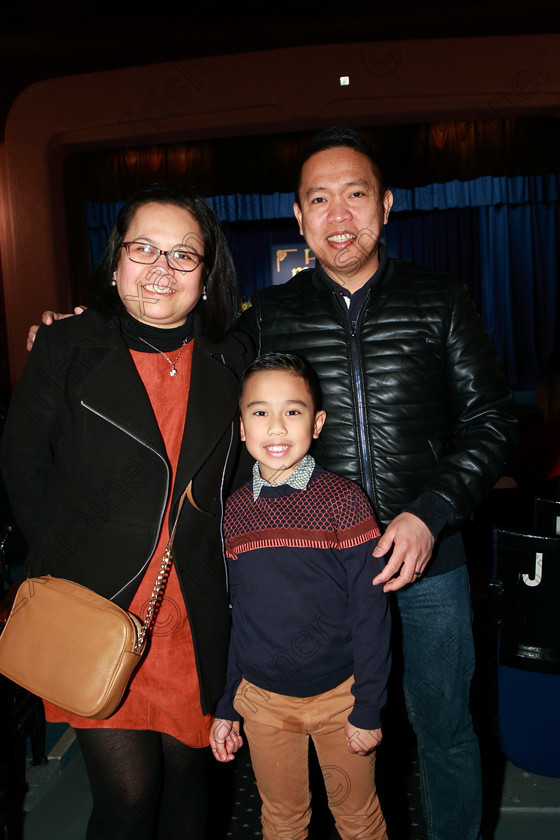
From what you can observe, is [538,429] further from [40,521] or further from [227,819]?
[40,521]

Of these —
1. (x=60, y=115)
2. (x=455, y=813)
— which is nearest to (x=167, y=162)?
(x=60, y=115)

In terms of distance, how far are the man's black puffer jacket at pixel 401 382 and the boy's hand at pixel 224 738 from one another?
21.3 inches

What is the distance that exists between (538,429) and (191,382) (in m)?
2.01

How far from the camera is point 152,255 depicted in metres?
1.19

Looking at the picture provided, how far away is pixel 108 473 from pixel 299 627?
1.56ft

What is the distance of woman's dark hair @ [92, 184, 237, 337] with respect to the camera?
1228mm

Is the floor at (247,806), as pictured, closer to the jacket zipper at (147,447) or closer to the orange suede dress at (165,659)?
the orange suede dress at (165,659)

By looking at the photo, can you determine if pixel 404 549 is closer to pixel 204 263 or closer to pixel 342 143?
pixel 204 263

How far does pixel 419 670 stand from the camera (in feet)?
4.64

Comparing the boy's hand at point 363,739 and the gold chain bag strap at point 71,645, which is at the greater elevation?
the gold chain bag strap at point 71,645

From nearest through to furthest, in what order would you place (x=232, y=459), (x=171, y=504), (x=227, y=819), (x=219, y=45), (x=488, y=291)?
(x=171, y=504) < (x=232, y=459) < (x=227, y=819) < (x=219, y=45) < (x=488, y=291)

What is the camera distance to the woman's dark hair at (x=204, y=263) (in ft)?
4.03

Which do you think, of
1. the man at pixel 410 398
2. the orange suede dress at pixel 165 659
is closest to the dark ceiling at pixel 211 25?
the man at pixel 410 398

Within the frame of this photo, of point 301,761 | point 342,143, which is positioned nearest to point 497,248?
point 342,143
